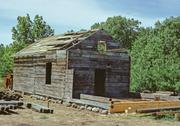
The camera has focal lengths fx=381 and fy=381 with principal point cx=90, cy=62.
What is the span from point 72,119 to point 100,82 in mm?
9937

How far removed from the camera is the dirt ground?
16.7 meters

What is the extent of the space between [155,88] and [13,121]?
831 inches

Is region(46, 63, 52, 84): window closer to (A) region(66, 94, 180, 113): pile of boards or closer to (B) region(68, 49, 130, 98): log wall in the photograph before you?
(B) region(68, 49, 130, 98): log wall

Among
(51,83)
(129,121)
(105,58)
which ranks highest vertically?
(105,58)

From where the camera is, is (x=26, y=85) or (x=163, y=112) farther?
(x=26, y=85)

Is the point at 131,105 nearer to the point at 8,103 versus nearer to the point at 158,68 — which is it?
the point at 8,103

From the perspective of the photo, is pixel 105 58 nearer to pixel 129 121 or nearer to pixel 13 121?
pixel 129 121

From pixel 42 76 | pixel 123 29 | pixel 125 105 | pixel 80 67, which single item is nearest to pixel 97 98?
pixel 125 105

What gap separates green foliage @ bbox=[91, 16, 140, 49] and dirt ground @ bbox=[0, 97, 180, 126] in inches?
2195

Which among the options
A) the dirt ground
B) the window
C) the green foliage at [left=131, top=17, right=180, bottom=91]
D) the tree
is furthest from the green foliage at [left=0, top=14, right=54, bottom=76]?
the dirt ground

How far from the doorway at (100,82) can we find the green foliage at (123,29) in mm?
47323

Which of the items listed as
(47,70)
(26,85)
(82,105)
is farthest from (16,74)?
(82,105)

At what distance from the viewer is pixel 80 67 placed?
85.5 ft

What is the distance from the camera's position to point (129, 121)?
59.5 ft
